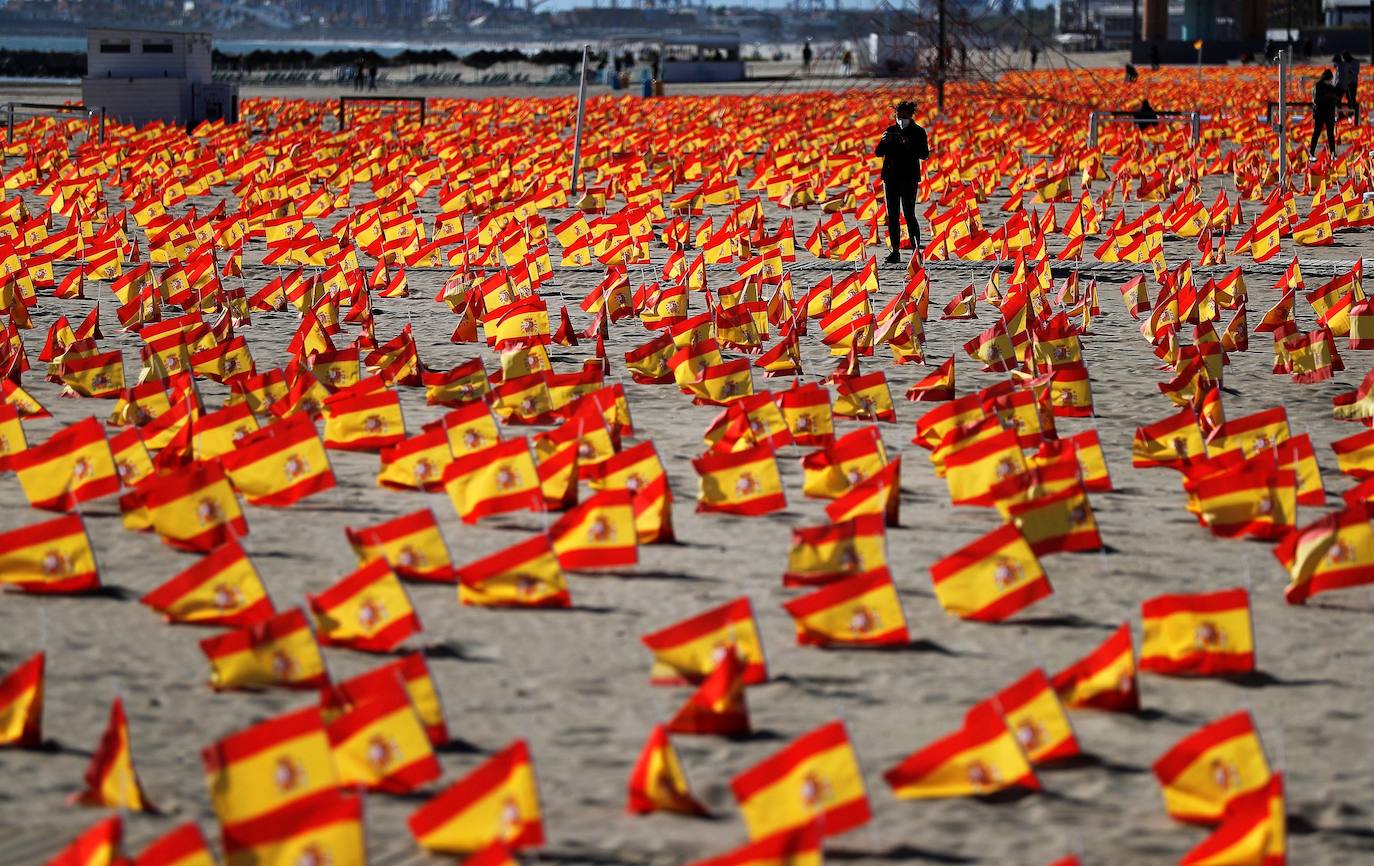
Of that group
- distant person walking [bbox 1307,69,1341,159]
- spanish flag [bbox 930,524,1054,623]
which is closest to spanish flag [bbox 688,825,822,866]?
spanish flag [bbox 930,524,1054,623]

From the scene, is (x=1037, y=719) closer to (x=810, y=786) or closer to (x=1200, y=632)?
(x=810, y=786)

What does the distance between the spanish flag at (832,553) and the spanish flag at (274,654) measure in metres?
1.90

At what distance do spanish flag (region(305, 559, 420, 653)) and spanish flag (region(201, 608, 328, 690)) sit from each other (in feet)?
1.31

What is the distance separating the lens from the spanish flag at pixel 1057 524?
8.07m

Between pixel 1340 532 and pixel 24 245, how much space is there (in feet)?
43.3

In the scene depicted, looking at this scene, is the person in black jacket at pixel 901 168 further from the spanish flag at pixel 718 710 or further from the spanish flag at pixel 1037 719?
the spanish flag at pixel 1037 719

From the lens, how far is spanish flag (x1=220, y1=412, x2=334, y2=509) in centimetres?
899

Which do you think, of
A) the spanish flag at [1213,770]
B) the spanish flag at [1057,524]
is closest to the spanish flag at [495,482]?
the spanish flag at [1057,524]

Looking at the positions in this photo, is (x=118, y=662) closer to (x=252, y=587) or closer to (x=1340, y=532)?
(x=252, y=587)

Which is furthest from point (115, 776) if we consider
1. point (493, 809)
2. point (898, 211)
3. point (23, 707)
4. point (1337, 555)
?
point (898, 211)

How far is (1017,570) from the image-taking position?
23.8 feet

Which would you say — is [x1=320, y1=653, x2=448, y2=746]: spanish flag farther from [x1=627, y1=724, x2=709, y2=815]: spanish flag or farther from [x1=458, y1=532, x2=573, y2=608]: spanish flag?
[x1=458, y1=532, x2=573, y2=608]: spanish flag

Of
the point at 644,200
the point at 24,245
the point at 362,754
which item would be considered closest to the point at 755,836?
the point at 362,754

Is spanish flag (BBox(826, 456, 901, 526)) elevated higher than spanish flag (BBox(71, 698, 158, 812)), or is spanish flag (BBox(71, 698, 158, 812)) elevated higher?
spanish flag (BBox(826, 456, 901, 526))
